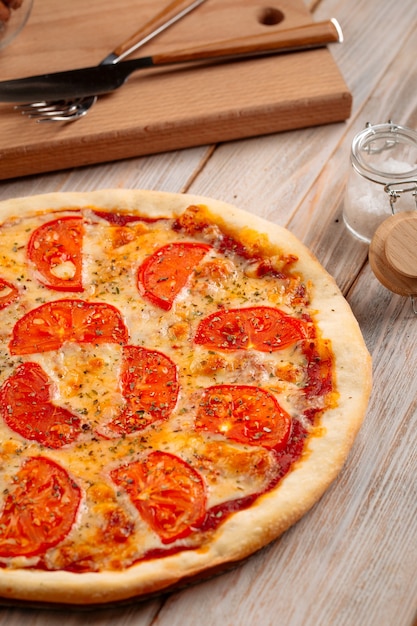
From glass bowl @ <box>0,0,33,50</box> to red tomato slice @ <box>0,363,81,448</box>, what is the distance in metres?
2.13

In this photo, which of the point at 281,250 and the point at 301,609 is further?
the point at 281,250

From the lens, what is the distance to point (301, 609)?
296 centimetres

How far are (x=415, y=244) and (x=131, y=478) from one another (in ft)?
4.93

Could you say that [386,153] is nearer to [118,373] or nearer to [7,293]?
[118,373]

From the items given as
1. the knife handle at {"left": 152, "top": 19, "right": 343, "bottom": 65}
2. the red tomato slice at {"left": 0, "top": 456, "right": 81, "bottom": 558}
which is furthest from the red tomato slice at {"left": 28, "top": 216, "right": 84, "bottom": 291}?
the knife handle at {"left": 152, "top": 19, "right": 343, "bottom": 65}

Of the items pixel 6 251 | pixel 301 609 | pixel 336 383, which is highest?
pixel 6 251

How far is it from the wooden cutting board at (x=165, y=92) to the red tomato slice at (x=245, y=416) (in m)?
1.64

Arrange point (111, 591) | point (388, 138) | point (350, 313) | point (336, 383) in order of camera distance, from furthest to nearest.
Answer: point (388, 138), point (350, 313), point (336, 383), point (111, 591)

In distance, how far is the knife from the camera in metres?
4.25

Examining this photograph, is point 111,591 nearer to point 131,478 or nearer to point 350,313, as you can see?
point 131,478

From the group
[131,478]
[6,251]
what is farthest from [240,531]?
[6,251]

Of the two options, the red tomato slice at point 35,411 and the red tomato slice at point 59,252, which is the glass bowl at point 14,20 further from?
the red tomato slice at point 35,411

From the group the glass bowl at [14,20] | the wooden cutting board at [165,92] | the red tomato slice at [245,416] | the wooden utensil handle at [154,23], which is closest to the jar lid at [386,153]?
the wooden cutting board at [165,92]

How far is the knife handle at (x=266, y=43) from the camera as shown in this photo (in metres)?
4.51
